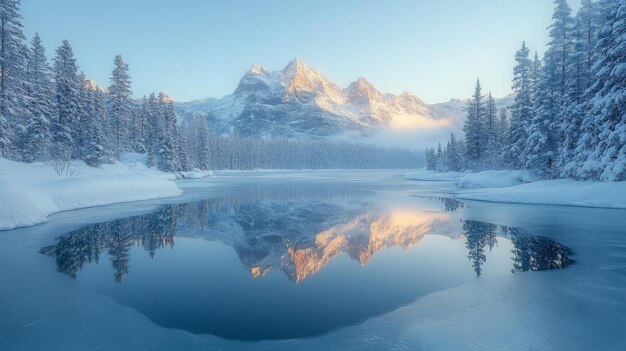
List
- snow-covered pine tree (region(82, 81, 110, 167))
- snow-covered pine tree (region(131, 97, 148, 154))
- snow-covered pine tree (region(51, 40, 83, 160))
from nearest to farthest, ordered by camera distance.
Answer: snow-covered pine tree (region(51, 40, 83, 160)) → snow-covered pine tree (region(82, 81, 110, 167)) → snow-covered pine tree (region(131, 97, 148, 154))

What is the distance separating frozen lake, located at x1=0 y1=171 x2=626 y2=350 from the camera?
558 cm

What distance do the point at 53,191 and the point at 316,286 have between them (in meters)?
Result: 21.4

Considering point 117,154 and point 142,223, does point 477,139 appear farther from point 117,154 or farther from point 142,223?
point 117,154

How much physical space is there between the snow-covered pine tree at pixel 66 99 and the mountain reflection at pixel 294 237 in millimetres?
29590

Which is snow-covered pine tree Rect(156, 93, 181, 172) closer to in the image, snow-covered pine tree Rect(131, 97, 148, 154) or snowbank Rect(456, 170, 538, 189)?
snow-covered pine tree Rect(131, 97, 148, 154)

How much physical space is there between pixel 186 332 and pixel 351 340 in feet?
9.80

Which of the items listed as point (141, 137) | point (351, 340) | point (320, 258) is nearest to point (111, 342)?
point (351, 340)

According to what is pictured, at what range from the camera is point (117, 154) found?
55562mm

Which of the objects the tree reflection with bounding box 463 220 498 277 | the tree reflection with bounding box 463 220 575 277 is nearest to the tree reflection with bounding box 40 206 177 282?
the tree reflection with bounding box 463 220 498 277

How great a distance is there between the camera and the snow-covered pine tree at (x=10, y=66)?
2959 cm

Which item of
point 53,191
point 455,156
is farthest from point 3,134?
point 455,156

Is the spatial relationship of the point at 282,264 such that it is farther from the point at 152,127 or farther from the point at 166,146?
the point at 152,127

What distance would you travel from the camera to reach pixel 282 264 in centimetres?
1019

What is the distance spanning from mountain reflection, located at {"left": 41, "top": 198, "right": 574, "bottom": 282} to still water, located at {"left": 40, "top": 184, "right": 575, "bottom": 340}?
5 centimetres
